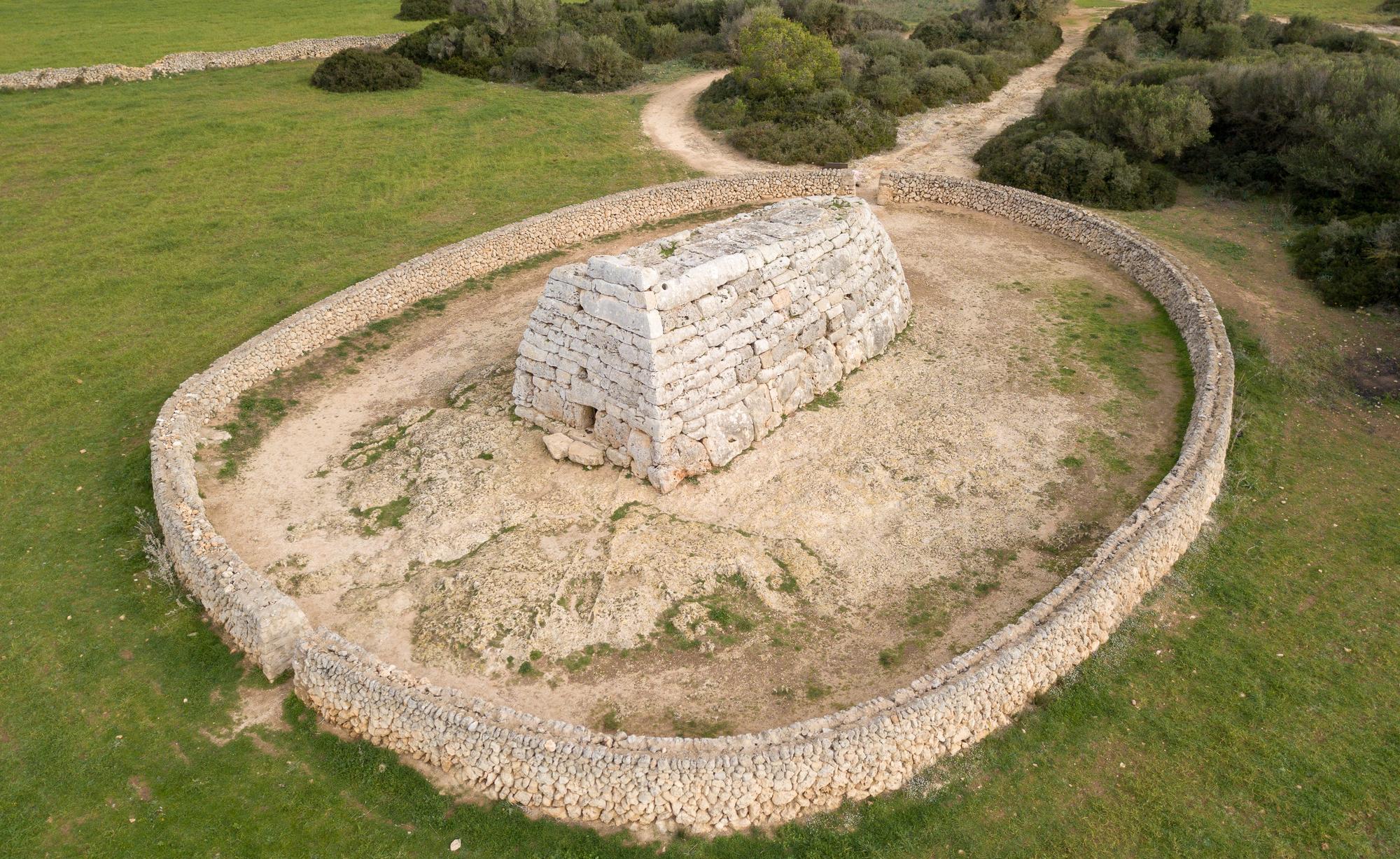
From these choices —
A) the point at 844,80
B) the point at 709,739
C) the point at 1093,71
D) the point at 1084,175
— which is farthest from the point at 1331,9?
the point at 709,739

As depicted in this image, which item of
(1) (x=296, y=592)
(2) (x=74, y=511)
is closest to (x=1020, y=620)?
(1) (x=296, y=592)

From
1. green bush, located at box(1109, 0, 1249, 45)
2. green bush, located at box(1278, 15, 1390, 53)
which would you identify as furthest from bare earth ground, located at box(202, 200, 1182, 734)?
green bush, located at box(1109, 0, 1249, 45)

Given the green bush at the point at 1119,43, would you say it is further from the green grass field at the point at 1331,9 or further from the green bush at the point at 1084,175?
the green bush at the point at 1084,175

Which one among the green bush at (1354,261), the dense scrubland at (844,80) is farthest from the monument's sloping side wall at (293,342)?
the green bush at (1354,261)

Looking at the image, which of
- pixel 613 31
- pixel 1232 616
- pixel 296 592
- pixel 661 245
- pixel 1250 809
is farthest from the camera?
pixel 613 31

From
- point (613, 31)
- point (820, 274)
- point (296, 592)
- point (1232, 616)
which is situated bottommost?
point (296, 592)

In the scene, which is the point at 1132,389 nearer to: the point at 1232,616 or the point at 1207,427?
the point at 1207,427
